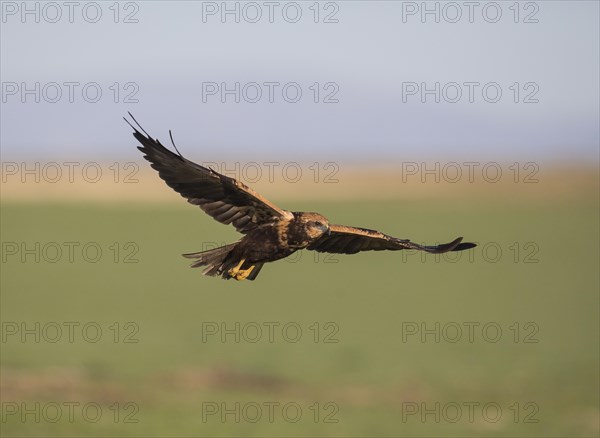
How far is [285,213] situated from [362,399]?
65.9 feet

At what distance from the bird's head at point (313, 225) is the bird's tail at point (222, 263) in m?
0.95

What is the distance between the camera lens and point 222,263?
16141 mm

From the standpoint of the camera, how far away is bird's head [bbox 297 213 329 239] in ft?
50.8

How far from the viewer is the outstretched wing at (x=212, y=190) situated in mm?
15461

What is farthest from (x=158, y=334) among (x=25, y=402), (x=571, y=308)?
(x=571, y=308)
